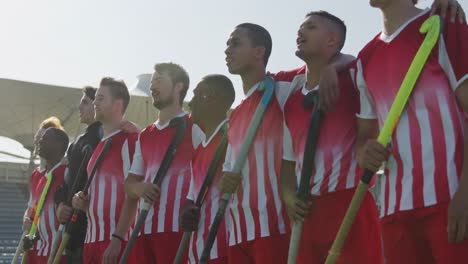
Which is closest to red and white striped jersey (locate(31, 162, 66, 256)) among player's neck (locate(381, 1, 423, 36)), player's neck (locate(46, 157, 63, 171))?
player's neck (locate(46, 157, 63, 171))

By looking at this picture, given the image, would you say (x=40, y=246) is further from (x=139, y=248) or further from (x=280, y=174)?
(x=280, y=174)

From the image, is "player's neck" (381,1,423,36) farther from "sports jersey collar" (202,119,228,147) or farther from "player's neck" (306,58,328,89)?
"sports jersey collar" (202,119,228,147)

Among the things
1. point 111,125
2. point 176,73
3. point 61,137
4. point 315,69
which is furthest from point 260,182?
point 61,137

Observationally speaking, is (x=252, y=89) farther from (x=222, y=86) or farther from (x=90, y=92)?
(x=90, y=92)

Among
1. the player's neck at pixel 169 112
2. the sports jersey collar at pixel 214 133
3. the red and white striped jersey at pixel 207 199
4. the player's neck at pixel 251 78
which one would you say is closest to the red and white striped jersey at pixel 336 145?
the player's neck at pixel 251 78

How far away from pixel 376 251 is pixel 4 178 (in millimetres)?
42161

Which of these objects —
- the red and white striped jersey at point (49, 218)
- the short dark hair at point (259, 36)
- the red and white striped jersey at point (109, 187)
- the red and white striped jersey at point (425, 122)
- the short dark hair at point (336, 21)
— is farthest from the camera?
the red and white striped jersey at point (49, 218)

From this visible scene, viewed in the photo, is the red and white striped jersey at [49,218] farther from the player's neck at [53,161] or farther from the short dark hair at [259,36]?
the short dark hair at [259,36]

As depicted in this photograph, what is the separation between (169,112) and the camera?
17.9 feet

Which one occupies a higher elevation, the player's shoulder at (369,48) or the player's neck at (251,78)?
the player's shoulder at (369,48)

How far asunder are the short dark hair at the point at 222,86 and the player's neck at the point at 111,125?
4.60ft

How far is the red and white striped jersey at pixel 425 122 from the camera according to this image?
2.75 meters

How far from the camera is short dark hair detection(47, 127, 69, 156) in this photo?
7.39 metres

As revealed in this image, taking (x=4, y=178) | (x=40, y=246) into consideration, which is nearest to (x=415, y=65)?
(x=40, y=246)
